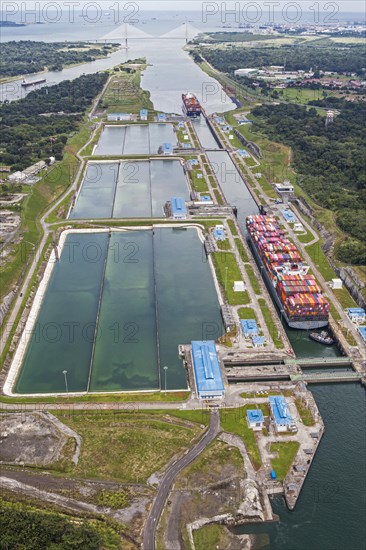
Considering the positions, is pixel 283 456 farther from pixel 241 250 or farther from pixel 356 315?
pixel 241 250

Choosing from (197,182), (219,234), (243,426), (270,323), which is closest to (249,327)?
(270,323)

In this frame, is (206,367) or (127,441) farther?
(206,367)

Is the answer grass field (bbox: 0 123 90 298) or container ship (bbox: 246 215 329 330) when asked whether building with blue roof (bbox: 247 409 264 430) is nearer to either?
container ship (bbox: 246 215 329 330)

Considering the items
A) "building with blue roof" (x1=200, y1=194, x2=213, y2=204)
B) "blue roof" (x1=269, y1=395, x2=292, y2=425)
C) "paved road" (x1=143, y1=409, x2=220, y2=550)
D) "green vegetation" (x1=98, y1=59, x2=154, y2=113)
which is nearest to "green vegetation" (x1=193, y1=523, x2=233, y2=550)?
"paved road" (x1=143, y1=409, x2=220, y2=550)

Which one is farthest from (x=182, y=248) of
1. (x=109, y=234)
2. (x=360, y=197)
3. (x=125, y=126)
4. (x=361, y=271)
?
(x=125, y=126)

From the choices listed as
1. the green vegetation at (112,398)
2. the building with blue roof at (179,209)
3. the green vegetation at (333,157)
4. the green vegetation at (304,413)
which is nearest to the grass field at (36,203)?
the green vegetation at (112,398)

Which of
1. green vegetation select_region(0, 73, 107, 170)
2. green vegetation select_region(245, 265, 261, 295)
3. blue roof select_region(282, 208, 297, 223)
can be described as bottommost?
green vegetation select_region(245, 265, 261, 295)

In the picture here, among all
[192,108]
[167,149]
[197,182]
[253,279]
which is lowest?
[253,279]

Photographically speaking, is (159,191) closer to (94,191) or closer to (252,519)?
(94,191)

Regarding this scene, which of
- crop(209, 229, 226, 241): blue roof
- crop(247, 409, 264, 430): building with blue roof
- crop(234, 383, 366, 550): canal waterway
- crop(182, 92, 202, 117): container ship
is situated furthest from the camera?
crop(182, 92, 202, 117): container ship
